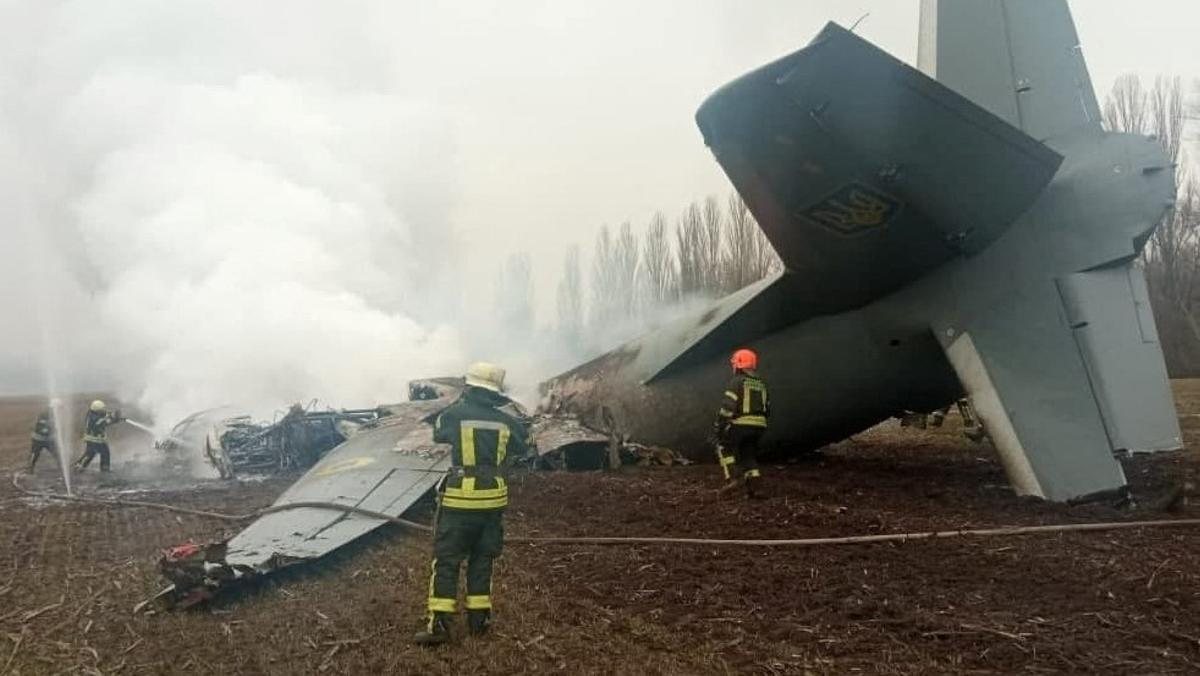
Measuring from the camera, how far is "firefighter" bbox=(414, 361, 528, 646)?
214 inches

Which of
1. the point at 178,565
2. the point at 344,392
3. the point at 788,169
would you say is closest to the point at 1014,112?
the point at 788,169

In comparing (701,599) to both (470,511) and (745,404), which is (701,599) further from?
(745,404)

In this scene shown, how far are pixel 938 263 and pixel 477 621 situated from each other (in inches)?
234

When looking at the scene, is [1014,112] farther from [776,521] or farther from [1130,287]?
[776,521]

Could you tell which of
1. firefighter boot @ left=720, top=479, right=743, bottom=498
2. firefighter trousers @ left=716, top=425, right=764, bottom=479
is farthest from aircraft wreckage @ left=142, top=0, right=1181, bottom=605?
→ firefighter trousers @ left=716, top=425, right=764, bottom=479

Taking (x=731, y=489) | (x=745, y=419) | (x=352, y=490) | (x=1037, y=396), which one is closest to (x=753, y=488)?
(x=731, y=489)

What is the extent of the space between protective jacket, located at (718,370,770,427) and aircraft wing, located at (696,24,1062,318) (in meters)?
1.50

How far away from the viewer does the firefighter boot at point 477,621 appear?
18.2 ft

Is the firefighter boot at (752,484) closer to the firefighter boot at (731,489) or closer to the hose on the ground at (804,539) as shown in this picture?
the firefighter boot at (731,489)

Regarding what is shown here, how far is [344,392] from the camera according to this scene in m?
18.5

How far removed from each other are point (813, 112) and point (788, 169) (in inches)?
27.9

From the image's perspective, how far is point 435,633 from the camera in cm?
535

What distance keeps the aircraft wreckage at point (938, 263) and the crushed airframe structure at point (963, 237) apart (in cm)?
2

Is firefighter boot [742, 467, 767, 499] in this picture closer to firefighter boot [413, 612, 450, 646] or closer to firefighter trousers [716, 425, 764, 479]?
firefighter trousers [716, 425, 764, 479]
